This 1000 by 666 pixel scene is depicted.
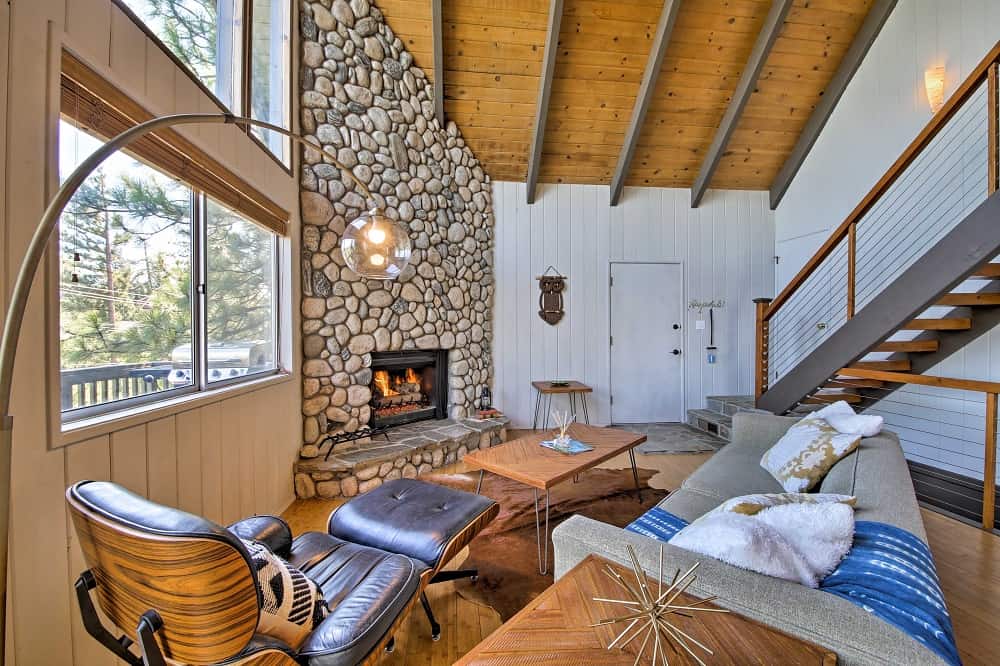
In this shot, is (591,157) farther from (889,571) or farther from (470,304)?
(889,571)

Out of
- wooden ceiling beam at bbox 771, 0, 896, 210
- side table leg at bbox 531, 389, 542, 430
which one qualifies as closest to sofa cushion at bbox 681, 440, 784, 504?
side table leg at bbox 531, 389, 542, 430

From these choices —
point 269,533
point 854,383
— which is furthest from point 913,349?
point 269,533

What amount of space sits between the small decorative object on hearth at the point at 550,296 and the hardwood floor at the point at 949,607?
3220mm

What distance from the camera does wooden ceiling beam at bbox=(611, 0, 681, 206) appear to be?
3.67 m

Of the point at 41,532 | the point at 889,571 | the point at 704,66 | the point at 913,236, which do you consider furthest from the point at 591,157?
the point at 41,532

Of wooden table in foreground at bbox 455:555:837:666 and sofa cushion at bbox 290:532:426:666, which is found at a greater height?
wooden table in foreground at bbox 455:555:837:666

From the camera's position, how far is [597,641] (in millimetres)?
898

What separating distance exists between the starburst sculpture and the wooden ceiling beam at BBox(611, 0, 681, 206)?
4.26 meters

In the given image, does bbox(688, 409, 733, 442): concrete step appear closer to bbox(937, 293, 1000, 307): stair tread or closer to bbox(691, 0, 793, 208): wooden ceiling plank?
bbox(937, 293, 1000, 307): stair tread

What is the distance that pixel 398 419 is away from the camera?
4.05 m

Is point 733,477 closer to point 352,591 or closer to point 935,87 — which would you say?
point 352,591

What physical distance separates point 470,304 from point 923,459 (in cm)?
443

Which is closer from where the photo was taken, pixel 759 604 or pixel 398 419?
pixel 759 604

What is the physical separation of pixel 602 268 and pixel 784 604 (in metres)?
4.58
